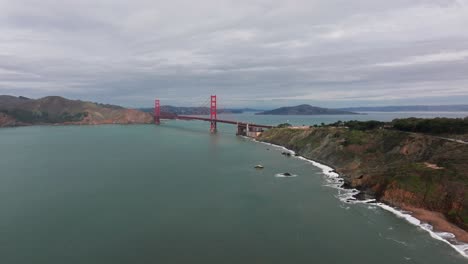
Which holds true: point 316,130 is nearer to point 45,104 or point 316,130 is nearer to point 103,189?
point 103,189

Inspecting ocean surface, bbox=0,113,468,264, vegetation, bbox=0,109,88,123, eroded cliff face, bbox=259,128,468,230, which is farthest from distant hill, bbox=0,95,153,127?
ocean surface, bbox=0,113,468,264

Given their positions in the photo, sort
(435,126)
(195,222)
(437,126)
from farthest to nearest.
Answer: (435,126) → (437,126) → (195,222)

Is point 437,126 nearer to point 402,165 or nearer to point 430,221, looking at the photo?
point 402,165

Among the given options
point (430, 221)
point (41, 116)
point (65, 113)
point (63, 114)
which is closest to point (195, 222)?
point (430, 221)

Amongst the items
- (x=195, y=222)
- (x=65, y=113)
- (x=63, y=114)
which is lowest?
(x=195, y=222)

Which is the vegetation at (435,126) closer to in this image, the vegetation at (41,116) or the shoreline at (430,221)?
the shoreline at (430,221)

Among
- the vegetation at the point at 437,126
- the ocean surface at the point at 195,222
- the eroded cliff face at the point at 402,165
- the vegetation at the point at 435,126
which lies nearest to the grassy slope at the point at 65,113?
the eroded cliff face at the point at 402,165

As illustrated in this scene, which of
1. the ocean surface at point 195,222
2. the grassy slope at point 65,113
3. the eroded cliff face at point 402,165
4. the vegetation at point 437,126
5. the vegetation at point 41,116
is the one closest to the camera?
the ocean surface at point 195,222

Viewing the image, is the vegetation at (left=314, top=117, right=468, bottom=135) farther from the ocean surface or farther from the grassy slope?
the grassy slope
